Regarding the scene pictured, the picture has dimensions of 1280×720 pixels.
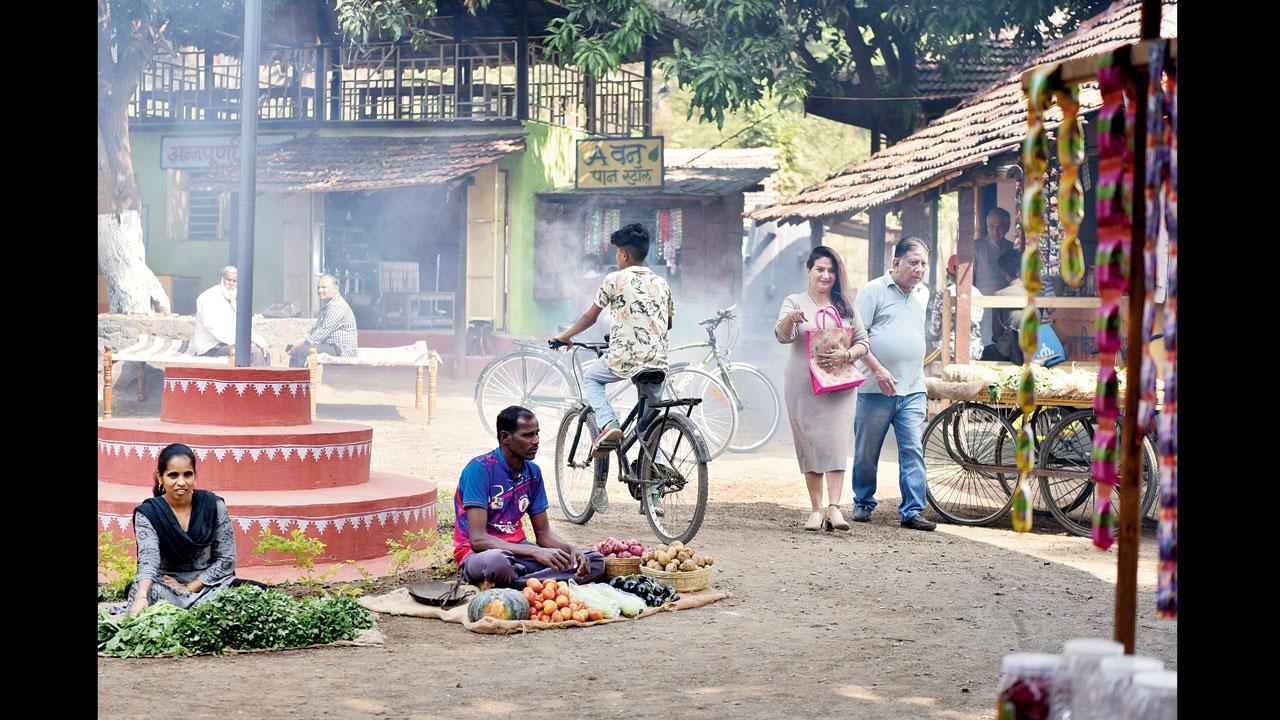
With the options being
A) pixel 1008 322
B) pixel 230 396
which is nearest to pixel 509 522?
pixel 230 396

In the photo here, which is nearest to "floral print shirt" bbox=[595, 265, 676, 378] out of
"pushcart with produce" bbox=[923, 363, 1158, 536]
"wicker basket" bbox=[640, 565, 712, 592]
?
"wicker basket" bbox=[640, 565, 712, 592]

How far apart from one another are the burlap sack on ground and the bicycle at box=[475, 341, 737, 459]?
555cm

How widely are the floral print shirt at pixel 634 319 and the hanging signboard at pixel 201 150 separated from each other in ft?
51.0

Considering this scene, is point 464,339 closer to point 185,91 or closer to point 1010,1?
point 185,91

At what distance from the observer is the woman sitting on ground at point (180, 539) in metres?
6.20

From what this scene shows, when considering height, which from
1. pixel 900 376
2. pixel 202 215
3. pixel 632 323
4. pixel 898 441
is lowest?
pixel 898 441

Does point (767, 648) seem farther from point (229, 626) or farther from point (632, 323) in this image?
point (632, 323)

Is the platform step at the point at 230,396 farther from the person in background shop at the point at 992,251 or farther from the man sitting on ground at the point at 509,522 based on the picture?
the person in background shop at the point at 992,251

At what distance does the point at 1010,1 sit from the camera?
18516mm

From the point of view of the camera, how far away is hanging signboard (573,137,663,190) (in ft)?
66.8

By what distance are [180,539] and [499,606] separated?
1481mm

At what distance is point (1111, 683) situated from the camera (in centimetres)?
272
